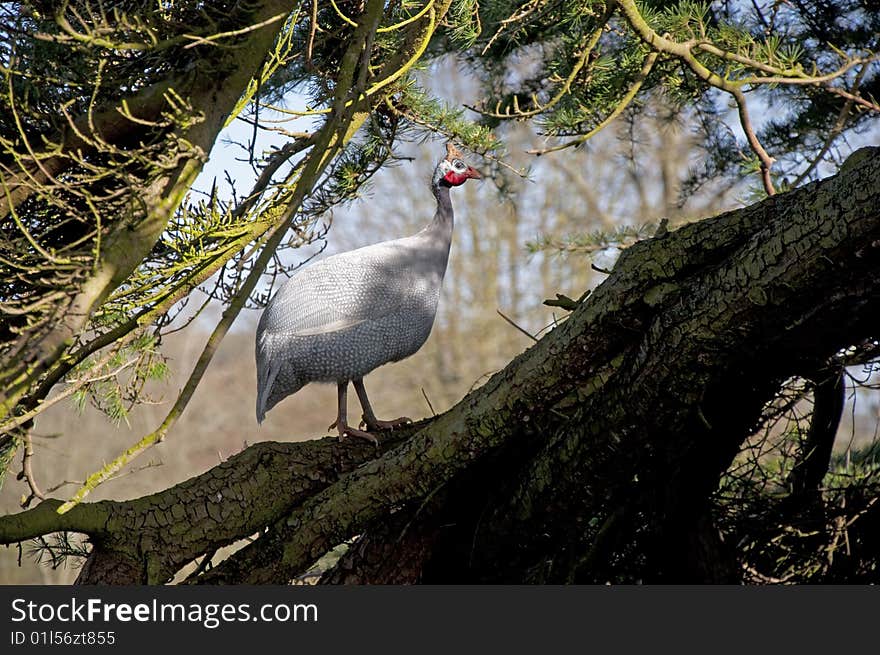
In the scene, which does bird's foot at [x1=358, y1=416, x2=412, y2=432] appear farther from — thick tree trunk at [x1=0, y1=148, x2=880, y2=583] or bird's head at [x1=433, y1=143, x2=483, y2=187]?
bird's head at [x1=433, y1=143, x2=483, y2=187]

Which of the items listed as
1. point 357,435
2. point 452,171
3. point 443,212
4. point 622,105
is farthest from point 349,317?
point 622,105

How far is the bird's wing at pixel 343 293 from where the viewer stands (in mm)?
2756

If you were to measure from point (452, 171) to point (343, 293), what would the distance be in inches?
24.3

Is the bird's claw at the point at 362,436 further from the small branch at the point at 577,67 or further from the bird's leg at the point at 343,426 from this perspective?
the small branch at the point at 577,67

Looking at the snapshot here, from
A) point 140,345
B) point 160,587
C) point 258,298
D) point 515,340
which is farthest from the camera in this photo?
point 515,340

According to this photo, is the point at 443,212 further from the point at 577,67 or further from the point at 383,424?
the point at 577,67

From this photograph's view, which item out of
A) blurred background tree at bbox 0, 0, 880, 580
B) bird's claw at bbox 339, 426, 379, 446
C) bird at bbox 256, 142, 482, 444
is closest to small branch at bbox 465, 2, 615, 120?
blurred background tree at bbox 0, 0, 880, 580

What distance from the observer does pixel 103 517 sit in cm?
227

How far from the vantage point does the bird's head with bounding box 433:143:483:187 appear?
10.2ft

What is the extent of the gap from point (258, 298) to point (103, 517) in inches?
41.0

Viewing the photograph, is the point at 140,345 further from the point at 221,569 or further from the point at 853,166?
the point at 853,166

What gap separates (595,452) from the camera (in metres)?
2.01

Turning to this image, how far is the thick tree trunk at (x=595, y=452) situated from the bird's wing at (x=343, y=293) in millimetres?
387

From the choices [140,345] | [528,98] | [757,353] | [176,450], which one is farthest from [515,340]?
[757,353]
